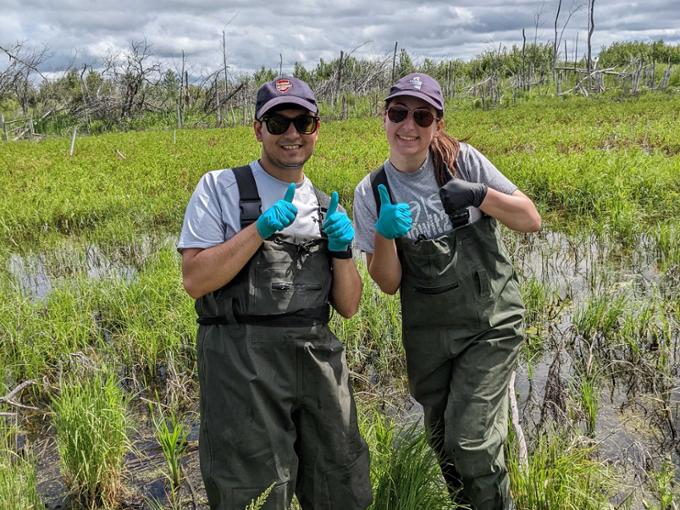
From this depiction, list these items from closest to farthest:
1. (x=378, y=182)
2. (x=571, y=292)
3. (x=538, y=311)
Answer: (x=378, y=182) < (x=538, y=311) < (x=571, y=292)

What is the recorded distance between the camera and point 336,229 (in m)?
1.96

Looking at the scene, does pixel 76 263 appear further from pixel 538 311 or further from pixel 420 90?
pixel 420 90

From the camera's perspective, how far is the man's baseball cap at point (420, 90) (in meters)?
2.19

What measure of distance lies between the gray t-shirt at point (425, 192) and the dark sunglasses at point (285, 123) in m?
0.46

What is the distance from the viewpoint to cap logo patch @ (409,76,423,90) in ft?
7.29

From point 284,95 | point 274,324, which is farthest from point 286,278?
point 284,95

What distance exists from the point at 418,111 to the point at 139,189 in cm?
871

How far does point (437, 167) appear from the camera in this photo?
2.31 meters

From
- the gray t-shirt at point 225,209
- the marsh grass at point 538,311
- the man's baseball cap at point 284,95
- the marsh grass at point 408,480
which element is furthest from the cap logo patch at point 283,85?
the marsh grass at point 538,311

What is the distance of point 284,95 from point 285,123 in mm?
99

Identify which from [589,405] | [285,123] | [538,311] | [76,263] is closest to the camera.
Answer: [285,123]

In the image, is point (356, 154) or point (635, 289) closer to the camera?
point (635, 289)

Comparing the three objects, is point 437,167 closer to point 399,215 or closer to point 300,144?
point 399,215

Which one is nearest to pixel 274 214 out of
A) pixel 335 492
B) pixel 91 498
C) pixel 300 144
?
pixel 300 144
